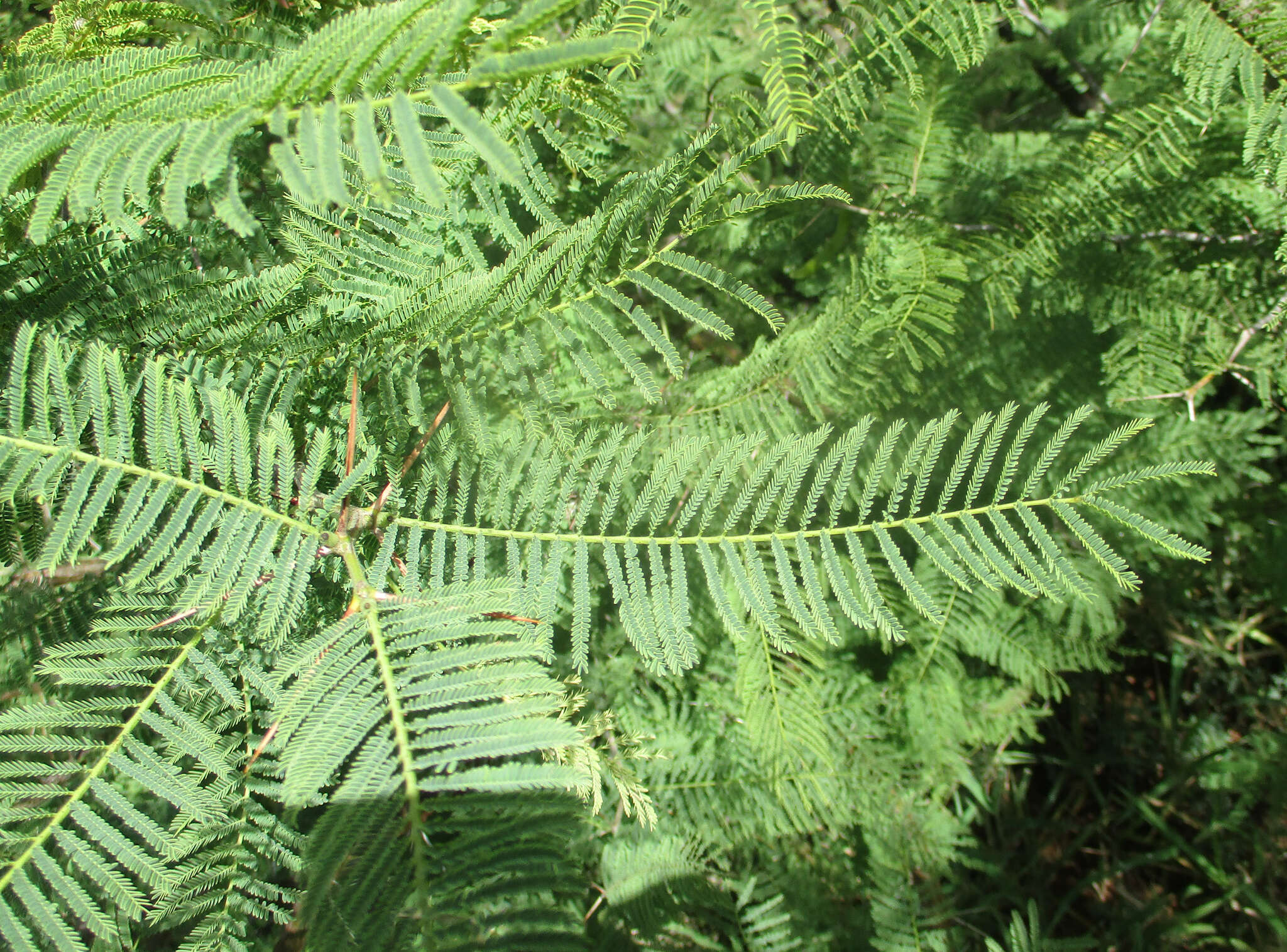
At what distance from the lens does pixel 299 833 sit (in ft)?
2.58

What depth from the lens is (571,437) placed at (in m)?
0.73

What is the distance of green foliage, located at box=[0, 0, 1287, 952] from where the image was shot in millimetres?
506

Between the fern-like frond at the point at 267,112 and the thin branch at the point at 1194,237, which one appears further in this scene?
the thin branch at the point at 1194,237

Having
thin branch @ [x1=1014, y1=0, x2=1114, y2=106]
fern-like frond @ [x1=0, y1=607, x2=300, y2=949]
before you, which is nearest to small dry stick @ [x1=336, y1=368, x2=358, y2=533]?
fern-like frond @ [x1=0, y1=607, x2=300, y2=949]

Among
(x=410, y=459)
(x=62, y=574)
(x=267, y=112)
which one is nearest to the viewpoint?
(x=267, y=112)

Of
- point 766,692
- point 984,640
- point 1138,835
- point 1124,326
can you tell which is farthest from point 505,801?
point 1138,835

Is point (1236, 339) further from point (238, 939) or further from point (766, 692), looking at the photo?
point (238, 939)

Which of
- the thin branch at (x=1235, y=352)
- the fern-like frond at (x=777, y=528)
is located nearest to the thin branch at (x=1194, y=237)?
the thin branch at (x=1235, y=352)

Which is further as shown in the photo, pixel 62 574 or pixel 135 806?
pixel 62 574

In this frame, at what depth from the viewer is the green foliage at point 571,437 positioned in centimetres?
51

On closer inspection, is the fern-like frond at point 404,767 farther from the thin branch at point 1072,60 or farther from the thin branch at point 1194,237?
the thin branch at point 1072,60

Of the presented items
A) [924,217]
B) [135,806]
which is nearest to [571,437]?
[135,806]

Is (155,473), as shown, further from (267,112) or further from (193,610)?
(267,112)

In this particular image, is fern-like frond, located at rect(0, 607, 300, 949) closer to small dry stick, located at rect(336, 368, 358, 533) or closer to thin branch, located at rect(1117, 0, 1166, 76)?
small dry stick, located at rect(336, 368, 358, 533)
